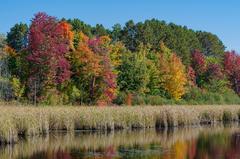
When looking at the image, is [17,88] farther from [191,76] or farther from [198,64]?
[198,64]

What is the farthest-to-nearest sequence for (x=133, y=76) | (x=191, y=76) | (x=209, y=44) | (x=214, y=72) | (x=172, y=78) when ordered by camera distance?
(x=209, y=44), (x=214, y=72), (x=191, y=76), (x=172, y=78), (x=133, y=76)

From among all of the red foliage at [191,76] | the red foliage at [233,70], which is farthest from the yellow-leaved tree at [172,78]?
the red foliage at [233,70]

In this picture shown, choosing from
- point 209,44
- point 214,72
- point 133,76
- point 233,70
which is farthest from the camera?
point 209,44

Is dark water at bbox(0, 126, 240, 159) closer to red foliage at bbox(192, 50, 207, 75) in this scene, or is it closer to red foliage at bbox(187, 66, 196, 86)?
red foliage at bbox(187, 66, 196, 86)

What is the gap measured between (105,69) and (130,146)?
20.1 metres

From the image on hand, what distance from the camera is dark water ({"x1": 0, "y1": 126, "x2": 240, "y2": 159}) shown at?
859 inches

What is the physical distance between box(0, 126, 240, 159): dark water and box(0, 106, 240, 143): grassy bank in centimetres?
87

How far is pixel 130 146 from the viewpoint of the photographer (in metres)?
24.9

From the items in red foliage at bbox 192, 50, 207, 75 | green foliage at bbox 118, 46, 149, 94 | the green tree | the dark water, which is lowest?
the dark water

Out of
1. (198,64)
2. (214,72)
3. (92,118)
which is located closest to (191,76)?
(214,72)

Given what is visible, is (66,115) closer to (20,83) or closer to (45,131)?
(45,131)

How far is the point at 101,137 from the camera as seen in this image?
91.4 ft

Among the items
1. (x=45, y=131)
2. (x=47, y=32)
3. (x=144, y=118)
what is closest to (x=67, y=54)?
(x=47, y=32)

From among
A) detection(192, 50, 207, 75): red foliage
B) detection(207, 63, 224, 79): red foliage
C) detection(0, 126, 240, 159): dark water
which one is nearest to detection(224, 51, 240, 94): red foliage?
detection(192, 50, 207, 75): red foliage
